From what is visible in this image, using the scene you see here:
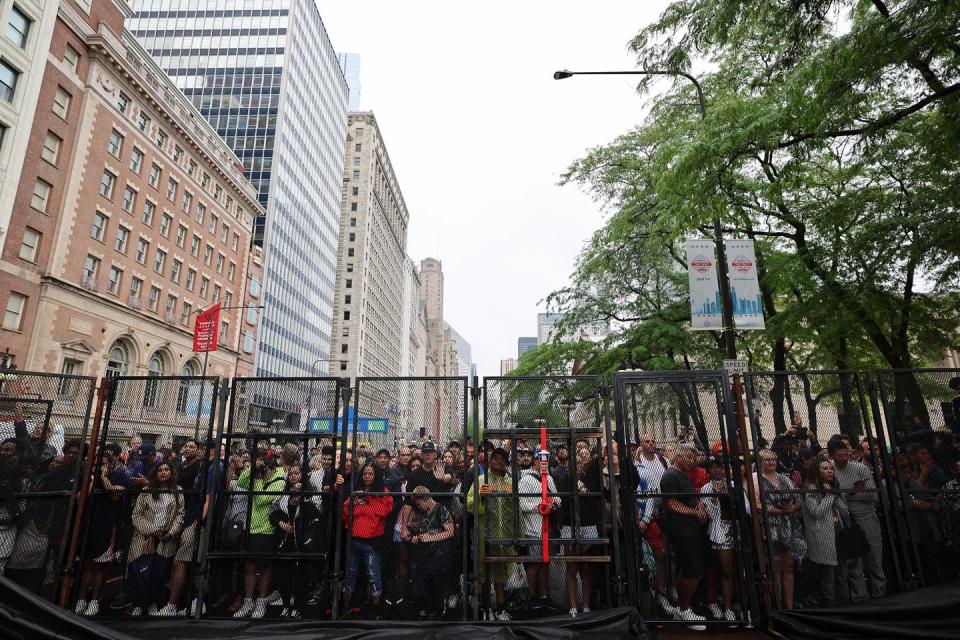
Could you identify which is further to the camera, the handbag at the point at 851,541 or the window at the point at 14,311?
the window at the point at 14,311

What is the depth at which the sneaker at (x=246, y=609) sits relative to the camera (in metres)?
6.98

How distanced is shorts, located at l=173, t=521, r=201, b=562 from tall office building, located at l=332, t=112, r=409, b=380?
84.0 metres

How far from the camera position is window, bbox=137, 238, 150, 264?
133 ft

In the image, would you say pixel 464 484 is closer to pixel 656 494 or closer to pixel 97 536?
pixel 656 494

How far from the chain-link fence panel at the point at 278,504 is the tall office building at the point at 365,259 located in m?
83.8

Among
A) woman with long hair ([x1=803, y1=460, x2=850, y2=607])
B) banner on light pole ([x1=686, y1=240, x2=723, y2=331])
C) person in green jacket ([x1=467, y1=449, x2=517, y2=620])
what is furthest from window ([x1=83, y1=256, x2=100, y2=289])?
woman with long hair ([x1=803, y1=460, x2=850, y2=607])

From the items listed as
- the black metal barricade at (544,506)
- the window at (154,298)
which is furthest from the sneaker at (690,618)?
the window at (154,298)

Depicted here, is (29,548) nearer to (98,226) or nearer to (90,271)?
(90,271)

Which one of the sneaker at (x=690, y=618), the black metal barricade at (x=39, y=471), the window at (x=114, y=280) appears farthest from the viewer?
the window at (x=114, y=280)

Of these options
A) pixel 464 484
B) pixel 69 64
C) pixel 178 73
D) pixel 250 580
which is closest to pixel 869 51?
pixel 464 484

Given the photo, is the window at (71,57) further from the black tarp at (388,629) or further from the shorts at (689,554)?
the shorts at (689,554)

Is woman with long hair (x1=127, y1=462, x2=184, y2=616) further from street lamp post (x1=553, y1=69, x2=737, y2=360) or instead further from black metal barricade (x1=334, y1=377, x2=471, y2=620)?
street lamp post (x1=553, y1=69, x2=737, y2=360)

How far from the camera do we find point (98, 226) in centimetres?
3625

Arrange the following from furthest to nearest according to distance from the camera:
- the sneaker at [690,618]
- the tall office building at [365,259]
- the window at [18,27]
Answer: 1. the tall office building at [365,259]
2. the window at [18,27]
3. the sneaker at [690,618]
